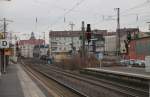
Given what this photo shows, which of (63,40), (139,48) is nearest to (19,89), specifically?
(139,48)

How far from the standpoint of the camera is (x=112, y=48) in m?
147

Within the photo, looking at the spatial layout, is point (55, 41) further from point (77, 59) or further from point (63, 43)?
point (77, 59)

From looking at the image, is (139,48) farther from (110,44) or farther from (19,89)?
(110,44)

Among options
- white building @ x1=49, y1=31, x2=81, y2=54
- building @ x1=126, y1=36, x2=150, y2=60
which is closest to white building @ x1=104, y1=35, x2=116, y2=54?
white building @ x1=49, y1=31, x2=81, y2=54

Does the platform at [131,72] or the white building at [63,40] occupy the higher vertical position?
the white building at [63,40]

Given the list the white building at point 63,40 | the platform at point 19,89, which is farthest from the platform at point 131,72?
the white building at point 63,40

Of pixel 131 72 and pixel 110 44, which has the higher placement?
pixel 110 44

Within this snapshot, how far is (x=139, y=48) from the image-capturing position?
76625 mm

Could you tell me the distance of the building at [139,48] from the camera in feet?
232

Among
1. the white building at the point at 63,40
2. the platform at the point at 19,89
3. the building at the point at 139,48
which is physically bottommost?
the platform at the point at 19,89

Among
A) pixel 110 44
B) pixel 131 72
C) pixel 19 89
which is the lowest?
pixel 19 89

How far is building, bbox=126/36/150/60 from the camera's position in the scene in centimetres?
7066

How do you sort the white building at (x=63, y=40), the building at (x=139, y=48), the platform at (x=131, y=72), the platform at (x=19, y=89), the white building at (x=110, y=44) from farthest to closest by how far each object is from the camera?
the white building at (x=63, y=40) → the white building at (x=110, y=44) → the building at (x=139, y=48) → the platform at (x=131, y=72) → the platform at (x=19, y=89)

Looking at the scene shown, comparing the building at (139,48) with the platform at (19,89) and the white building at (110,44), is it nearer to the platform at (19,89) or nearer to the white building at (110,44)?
the platform at (19,89)
